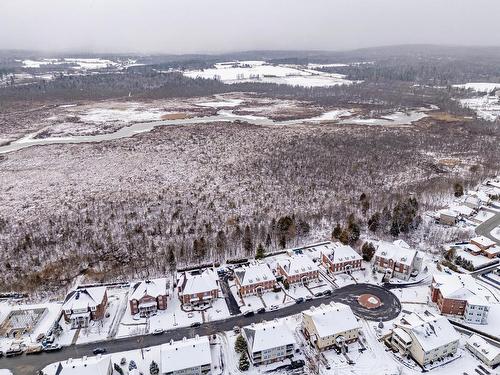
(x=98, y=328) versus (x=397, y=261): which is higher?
(x=397, y=261)

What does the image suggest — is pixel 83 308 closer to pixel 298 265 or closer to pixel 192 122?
pixel 298 265

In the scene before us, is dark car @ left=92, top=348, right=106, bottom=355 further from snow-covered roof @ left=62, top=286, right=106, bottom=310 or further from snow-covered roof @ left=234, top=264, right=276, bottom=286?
snow-covered roof @ left=234, top=264, right=276, bottom=286

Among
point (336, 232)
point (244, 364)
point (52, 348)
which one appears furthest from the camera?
point (336, 232)

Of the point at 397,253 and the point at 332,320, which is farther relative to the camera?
the point at 397,253

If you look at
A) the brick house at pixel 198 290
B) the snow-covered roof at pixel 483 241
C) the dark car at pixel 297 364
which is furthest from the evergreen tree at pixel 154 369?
the snow-covered roof at pixel 483 241

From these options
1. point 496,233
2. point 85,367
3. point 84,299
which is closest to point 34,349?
point 84,299

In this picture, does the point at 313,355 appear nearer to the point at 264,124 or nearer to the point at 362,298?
the point at 362,298

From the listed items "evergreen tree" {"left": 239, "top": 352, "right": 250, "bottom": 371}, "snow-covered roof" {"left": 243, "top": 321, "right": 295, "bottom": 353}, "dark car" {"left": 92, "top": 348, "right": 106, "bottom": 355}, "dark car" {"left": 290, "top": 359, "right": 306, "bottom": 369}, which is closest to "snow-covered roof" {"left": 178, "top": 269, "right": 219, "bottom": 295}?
"snow-covered roof" {"left": 243, "top": 321, "right": 295, "bottom": 353}
